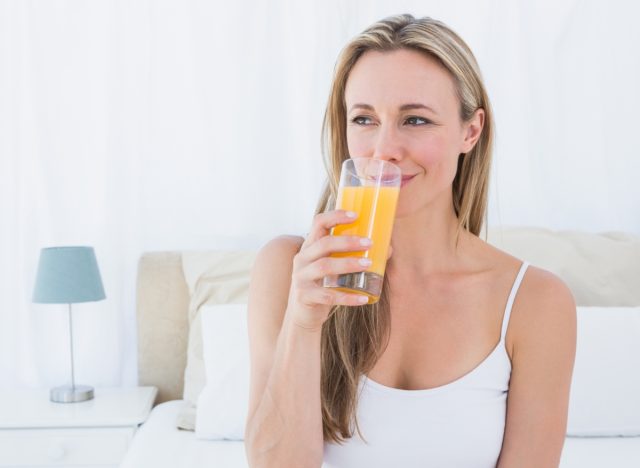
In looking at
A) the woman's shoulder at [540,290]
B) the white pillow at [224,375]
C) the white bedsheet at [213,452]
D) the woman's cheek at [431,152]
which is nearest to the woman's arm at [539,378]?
the woman's shoulder at [540,290]

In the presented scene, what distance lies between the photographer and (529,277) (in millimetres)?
1554

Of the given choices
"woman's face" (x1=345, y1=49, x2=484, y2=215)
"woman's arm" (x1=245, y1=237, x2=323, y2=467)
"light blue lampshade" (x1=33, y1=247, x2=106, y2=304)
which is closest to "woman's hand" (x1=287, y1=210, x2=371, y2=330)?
"woman's arm" (x1=245, y1=237, x2=323, y2=467)

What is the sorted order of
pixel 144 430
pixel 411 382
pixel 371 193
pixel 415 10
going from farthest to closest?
pixel 415 10 < pixel 144 430 < pixel 411 382 < pixel 371 193

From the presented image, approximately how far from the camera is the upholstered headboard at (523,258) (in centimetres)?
264

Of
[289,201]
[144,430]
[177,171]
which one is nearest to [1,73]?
[177,171]

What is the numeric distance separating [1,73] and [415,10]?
1644 millimetres

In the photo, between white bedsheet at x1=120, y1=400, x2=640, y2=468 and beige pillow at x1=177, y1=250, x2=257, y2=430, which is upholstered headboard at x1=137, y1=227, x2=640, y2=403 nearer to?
beige pillow at x1=177, y1=250, x2=257, y2=430

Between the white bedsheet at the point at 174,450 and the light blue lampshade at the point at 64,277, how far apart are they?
527mm

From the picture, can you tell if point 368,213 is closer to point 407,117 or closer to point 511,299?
point 407,117

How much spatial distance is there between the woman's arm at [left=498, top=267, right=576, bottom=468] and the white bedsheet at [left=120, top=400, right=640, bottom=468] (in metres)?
0.72

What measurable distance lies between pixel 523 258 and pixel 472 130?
124cm

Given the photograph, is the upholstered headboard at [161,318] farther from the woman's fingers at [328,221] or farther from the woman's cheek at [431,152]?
the woman's fingers at [328,221]

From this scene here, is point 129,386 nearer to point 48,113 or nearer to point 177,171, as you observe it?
point 177,171

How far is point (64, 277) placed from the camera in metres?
2.59
